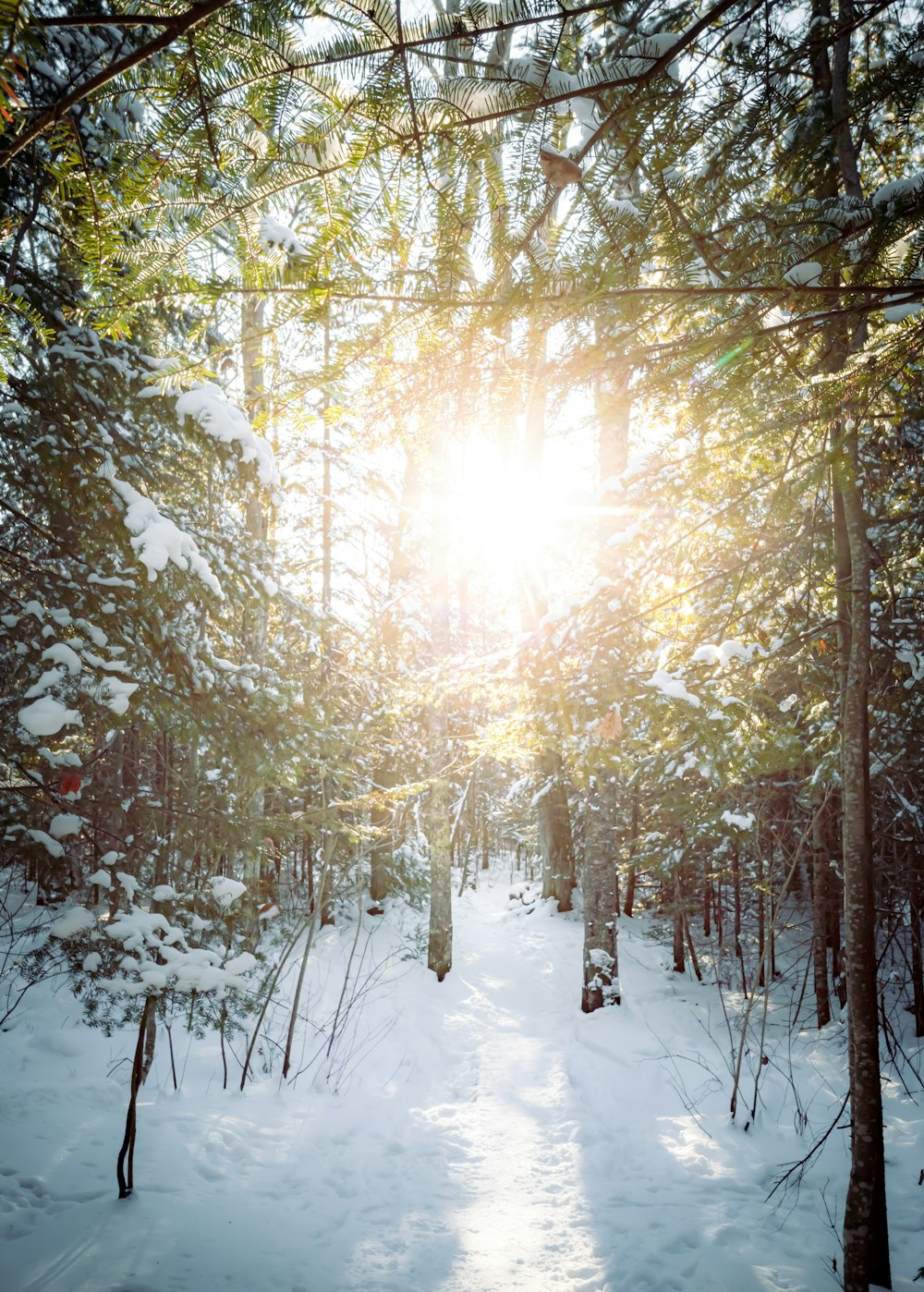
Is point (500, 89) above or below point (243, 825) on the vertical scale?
above

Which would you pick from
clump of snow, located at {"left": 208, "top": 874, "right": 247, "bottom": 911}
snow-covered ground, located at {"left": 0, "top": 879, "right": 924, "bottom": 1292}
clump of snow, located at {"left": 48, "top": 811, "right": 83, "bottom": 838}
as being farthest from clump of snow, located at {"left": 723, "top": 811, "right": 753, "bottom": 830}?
clump of snow, located at {"left": 48, "top": 811, "right": 83, "bottom": 838}

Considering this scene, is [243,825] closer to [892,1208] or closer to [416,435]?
[416,435]

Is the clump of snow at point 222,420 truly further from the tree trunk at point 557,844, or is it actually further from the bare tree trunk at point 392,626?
the tree trunk at point 557,844

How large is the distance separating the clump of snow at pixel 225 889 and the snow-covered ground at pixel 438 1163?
6.22 feet

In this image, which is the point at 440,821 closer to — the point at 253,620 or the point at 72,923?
the point at 253,620

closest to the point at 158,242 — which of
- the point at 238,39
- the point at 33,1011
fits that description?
the point at 238,39

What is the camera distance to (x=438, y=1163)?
4.84 meters

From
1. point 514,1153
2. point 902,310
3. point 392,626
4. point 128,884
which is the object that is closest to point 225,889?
point 128,884

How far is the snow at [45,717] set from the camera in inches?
148

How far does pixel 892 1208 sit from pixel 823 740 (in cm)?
338

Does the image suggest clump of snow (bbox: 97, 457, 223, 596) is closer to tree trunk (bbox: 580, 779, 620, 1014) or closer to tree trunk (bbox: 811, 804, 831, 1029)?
tree trunk (bbox: 580, 779, 620, 1014)

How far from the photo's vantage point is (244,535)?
6070mm

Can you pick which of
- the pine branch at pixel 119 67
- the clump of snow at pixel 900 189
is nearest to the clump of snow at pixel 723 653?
the clump of snow at pixel 900 189

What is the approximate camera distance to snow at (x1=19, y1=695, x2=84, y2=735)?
3768 millimetres
